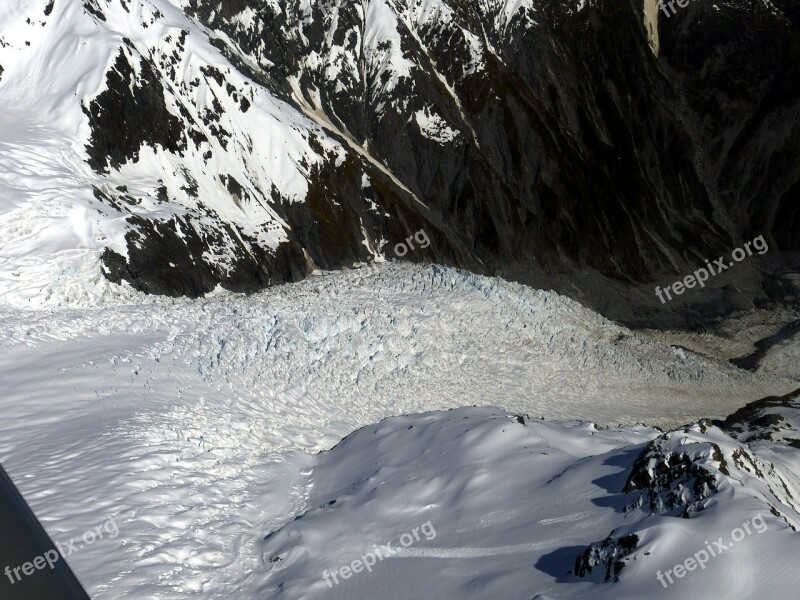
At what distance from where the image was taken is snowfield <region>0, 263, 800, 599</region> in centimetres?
1161

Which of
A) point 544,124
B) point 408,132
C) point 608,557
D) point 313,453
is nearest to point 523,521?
point 608,557

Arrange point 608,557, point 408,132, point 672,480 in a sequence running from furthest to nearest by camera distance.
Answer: point 408,132 → point 672,480 → point 608,557

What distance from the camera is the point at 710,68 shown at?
3915 inches

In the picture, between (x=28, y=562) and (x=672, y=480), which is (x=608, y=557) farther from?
(x=28, y=562)

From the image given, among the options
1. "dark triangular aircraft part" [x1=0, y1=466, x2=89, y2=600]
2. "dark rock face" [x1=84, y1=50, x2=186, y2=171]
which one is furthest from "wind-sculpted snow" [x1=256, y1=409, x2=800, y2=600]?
"dark rock face" [x1=84, y1=50, x2=186, y2=171]

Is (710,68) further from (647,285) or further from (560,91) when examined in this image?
(647,285)

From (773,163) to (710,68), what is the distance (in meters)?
17.7

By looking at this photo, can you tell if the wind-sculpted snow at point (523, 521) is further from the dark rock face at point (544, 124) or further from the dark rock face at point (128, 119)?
the dark rock face at point (544, 124)

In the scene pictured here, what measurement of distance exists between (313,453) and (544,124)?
3051 inches

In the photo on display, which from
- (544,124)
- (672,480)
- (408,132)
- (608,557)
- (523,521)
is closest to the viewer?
(608,557)

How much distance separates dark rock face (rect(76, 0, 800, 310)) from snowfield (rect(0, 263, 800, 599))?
3589 centimetres

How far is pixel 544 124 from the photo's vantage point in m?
89.0

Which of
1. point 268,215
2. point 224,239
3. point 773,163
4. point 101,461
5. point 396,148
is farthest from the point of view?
point 773,163

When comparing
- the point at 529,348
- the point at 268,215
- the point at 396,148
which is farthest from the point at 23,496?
the point at 396,148
